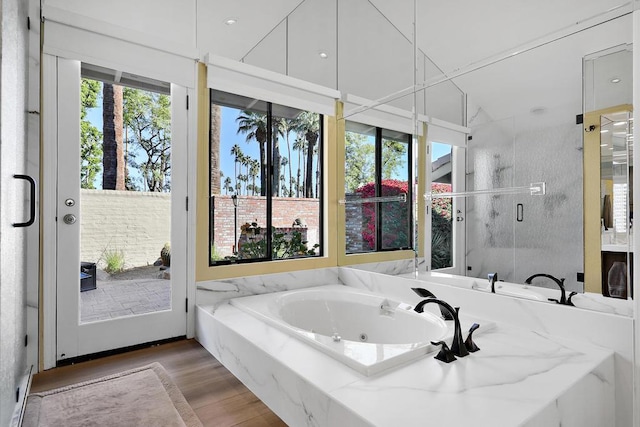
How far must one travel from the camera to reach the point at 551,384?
1.36m

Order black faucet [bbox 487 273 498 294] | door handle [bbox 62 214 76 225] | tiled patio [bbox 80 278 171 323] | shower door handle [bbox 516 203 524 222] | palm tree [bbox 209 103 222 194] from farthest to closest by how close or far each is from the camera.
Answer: palm tree [bbox 209 103 222 194], tiled patio [bbox 80 278 171 323], door handle [bbox 62 214 76 225], black faucet [bbox 487 273 498 294], shower door handle [bbox 516 203 524 222]

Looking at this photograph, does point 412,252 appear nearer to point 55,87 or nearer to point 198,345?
point 198,345

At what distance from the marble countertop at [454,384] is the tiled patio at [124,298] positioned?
98 centimetres

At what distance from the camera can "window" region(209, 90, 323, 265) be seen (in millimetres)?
2910

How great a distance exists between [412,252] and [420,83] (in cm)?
125

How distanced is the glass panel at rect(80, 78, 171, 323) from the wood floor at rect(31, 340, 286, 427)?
30cm

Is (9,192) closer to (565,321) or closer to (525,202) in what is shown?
(525,202)

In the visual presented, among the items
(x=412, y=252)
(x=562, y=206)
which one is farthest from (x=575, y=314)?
(x=412, y=252)

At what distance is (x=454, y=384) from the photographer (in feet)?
4.54

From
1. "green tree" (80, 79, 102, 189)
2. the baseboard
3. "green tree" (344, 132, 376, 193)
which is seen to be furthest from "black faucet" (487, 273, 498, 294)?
"green tree" (80, 79, 102, 189)

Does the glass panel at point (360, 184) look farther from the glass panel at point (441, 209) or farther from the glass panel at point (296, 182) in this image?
the glass panel at point (441, 209)

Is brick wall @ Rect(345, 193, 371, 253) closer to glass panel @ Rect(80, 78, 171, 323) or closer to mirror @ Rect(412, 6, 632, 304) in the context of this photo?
mirror @ Rect(412, 6, 632, 304)

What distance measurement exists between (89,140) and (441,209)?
241 cm

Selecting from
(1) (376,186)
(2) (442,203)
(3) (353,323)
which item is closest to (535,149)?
(2) (442,203)
